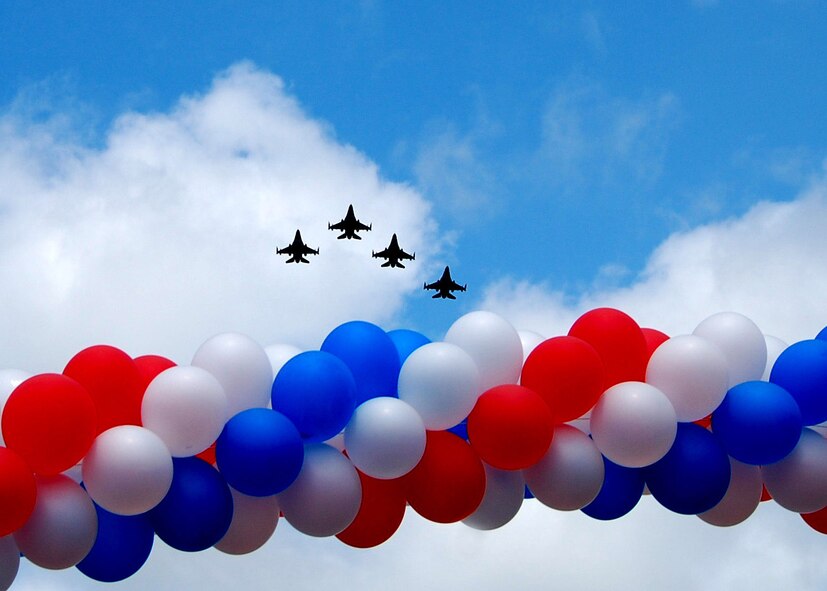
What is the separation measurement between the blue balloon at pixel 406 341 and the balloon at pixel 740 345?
1.91 meters

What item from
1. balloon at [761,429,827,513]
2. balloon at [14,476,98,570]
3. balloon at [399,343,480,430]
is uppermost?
balloon at [761,429,827,513]

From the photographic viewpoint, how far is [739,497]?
7.56 meters

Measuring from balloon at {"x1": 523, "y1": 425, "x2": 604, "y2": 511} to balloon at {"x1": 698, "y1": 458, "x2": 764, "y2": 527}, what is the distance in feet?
3.42

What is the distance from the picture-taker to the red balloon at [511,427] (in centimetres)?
676

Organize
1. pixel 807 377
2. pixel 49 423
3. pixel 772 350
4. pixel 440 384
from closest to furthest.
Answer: pixel 49 423 → pixel 440 384 → pixel 807 377 → pixel 772 350

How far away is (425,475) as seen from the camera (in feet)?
22.5

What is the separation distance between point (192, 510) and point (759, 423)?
3518mm

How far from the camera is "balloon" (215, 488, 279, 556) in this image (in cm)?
684

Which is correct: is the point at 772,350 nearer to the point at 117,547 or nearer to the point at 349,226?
the point at 117,547

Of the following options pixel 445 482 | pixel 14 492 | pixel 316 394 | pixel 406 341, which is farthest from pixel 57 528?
pixel 406 341

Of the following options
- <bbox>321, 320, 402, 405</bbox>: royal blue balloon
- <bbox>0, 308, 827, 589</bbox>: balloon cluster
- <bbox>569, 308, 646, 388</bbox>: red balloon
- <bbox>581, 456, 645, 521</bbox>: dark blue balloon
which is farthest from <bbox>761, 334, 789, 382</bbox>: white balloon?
<bbox>321, 320, 402, 405</bbox>: royal blue balloon

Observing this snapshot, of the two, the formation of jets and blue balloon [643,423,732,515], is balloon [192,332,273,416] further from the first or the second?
the formation of jets

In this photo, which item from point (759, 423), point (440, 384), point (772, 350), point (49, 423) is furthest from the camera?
point (772, 350)

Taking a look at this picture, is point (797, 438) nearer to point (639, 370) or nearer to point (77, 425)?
point (639, 370)
